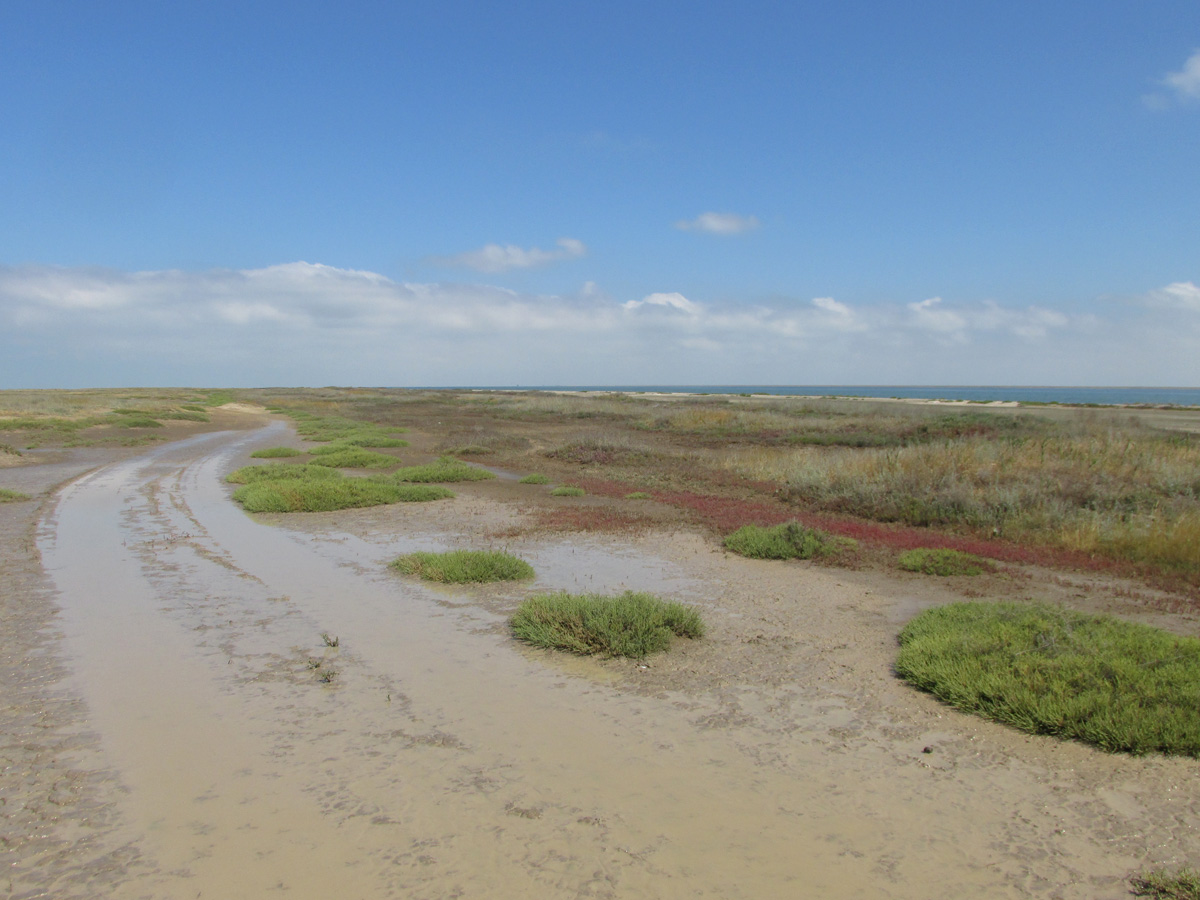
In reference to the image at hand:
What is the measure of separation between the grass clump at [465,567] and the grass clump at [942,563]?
5.35 meters

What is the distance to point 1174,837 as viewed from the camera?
4.07 meters

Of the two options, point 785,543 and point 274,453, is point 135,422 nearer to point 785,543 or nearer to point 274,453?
point 274,453

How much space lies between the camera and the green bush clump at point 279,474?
19469 millimetres

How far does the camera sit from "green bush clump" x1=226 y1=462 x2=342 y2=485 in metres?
19.5

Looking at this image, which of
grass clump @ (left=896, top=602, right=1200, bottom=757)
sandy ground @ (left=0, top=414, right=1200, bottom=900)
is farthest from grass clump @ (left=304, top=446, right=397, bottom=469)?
grass clump @ (left=896, top=602, right=1200, bottom=757)

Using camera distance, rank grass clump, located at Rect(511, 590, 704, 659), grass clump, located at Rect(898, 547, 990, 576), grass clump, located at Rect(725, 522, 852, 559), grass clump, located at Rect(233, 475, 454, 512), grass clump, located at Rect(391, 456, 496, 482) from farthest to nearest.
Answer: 1. grass clump, located at Rect(391, 456, 496, 482)
2. grass clump, located at Rect(233, 475, 454, 512)
3. grass clump, located at Rect(725, 522, 852, 559)
4. grass clump, located at Rect(898, 547, 990, 576)
5. grass clump, located at Rect(511, 590, 704, 659)

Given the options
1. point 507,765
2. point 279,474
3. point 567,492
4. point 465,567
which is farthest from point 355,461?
point 507,765

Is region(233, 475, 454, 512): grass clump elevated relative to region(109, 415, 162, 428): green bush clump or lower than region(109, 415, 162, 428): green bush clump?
lower

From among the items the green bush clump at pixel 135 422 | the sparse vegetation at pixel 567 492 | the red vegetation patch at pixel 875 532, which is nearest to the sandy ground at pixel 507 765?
the red vegetation patch at pixel 875 532

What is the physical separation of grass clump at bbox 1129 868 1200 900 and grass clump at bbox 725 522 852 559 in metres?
7.51

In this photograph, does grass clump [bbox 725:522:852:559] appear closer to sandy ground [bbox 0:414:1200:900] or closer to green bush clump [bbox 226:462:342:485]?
sandy ground [bbox 0:414:1200:900]

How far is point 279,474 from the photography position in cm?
1975

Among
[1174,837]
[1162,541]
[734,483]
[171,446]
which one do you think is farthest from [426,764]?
[171,446]

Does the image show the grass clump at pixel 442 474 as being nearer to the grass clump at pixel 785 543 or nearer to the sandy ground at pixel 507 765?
the grass clump at pixel 785 543
